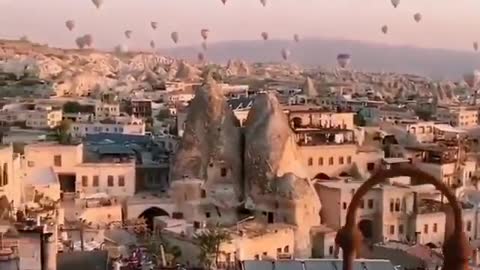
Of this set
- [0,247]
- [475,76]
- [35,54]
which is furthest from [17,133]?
[35,54]

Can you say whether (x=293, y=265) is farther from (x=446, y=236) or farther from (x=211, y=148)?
(x=211, y=148)

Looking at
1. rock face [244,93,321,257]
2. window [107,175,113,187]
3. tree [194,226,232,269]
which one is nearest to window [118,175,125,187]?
window [107,175,113,187]

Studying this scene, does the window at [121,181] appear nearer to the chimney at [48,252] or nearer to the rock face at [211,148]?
the rock face at [211,148]

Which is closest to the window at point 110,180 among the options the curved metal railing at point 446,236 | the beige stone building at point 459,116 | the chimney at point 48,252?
the chimney at point 48,252

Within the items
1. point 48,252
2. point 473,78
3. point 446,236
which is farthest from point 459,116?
point 446,236

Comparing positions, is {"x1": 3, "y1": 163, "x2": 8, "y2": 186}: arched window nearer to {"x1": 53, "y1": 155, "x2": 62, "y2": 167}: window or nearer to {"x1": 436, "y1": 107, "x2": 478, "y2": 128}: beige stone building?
{"x1": 53, "y1": 155, "x2": 62, "y2": 167}: window
